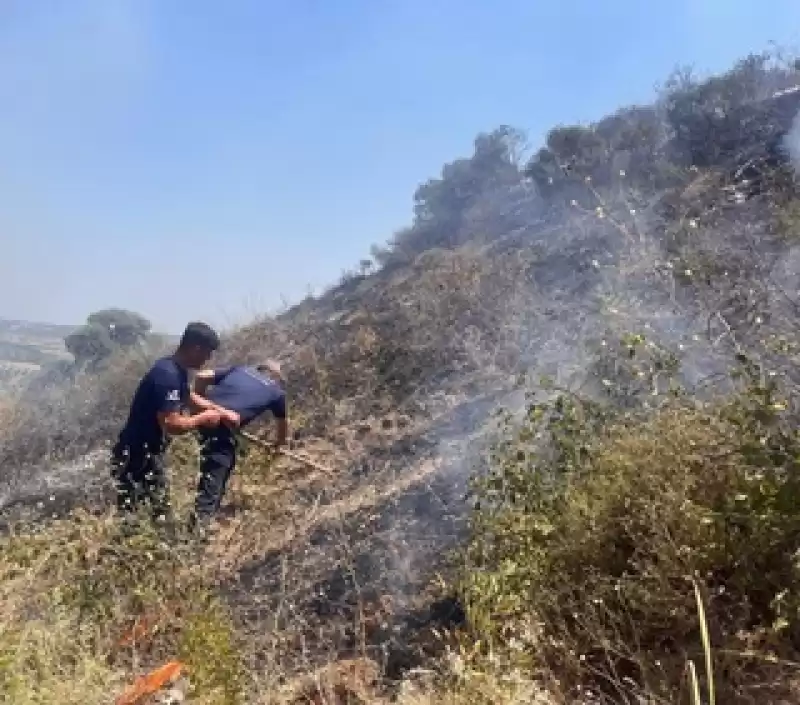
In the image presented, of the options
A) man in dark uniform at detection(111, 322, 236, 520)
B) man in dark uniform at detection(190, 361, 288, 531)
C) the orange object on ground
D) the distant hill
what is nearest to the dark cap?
man in dark uniform at detection(111, 322, 236, 520)

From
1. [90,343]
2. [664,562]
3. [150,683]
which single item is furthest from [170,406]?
[90,343]

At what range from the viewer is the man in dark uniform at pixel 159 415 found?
3951mm

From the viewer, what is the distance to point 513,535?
111 inches

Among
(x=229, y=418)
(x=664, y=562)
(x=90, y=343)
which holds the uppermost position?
(x=90, y=343)

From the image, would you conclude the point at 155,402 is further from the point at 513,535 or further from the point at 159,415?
the point at 513,535

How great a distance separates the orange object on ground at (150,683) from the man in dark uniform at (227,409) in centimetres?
161

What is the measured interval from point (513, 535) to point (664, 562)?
0.60 metres

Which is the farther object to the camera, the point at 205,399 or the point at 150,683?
the point at 205,399

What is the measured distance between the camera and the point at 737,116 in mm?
8781

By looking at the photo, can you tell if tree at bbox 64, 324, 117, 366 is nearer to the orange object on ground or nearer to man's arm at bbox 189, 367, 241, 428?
man's arm at bbox 189, 367, 241, 428

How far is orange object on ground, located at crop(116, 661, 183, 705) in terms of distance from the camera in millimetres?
2303

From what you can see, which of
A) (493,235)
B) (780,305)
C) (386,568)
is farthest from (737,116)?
(386,568)

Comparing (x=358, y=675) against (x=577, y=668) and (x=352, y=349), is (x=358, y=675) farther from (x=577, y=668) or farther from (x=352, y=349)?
(x=352, y=349)

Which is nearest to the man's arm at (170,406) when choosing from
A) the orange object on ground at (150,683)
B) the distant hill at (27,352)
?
the orange object on ground at (150,683)
